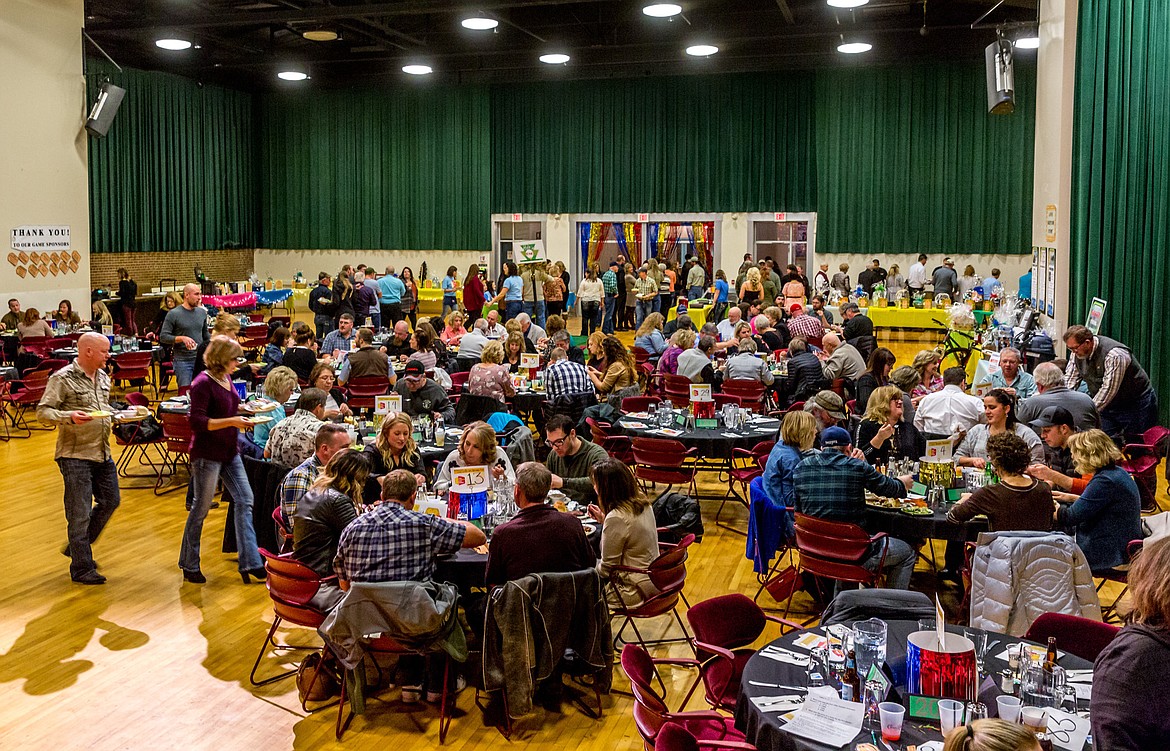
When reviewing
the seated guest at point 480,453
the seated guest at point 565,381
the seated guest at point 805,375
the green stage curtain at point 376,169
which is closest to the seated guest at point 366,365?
the seated guest at point 565,381

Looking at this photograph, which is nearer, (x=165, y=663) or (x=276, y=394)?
(x=165, y=663)

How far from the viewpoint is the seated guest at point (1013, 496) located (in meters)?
5.36

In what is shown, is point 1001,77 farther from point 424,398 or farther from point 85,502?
point 85,502

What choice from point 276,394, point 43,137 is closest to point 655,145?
point 43,137

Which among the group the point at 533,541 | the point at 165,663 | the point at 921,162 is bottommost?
the point at 165,663

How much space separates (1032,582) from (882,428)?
270 centimetres

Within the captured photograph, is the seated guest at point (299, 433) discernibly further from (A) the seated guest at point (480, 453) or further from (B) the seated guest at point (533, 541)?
(B) the seated guest at point (533, 541)

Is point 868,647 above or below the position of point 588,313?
below

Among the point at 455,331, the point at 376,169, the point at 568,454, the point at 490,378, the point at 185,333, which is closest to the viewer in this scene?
the point at 568,454

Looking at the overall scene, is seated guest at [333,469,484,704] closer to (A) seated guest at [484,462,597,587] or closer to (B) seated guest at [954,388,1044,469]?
(A) seated guest at [484,462,597,587]

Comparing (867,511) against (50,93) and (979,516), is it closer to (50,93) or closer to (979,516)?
(979,516)

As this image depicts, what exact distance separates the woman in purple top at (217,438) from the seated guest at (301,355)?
3.50m

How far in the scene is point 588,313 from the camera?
20.4 metres

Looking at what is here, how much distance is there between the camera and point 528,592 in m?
4.78
